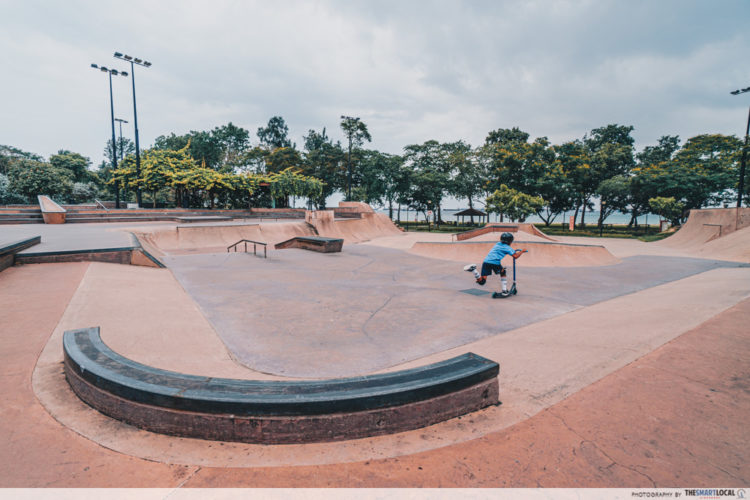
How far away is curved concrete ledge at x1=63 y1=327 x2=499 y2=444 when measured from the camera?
2094mm

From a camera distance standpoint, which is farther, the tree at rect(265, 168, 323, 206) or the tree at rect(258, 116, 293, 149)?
the tree at rect(258, 116, 293, 149)

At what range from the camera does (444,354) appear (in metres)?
4.12

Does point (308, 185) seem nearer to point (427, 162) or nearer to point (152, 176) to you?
point (152, 176)

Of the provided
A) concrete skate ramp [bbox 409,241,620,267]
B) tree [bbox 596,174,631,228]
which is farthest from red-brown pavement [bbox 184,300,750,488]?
tree [bbox 596,174,631,228]

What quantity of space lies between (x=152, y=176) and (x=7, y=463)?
32.2 m

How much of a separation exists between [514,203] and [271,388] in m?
34.7

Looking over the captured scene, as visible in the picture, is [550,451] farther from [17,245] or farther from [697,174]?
[697,174]

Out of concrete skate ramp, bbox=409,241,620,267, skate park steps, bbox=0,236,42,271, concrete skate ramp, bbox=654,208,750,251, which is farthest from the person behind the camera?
concrete skate ramp, bbox=654,208,750,251

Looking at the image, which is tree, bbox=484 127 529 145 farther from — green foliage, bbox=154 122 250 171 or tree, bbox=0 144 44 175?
tree, bbox=0 144 44 175

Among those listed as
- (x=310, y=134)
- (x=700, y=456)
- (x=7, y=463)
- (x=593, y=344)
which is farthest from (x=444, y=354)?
(x=310, y=134)

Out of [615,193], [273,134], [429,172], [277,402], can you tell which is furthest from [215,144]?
[277,402]

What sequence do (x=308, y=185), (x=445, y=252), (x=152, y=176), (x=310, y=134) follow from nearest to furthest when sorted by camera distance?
(x=445, y=252) < (x=152, y=176) < (x=308, y=185) < (x=310, y=134)
